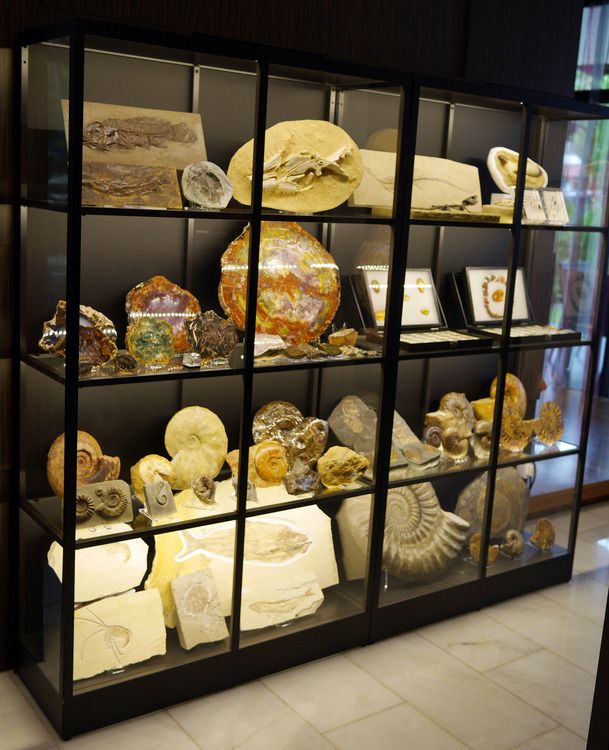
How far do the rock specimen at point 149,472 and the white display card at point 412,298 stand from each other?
2.79 ft

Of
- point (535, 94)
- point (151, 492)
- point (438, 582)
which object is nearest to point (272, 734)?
point (151, 492)

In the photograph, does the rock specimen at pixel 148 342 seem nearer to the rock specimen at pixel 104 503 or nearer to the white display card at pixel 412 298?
the rock specimen at pixel 104 503

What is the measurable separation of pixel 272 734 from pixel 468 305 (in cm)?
164

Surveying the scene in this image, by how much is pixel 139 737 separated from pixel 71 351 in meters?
1.13

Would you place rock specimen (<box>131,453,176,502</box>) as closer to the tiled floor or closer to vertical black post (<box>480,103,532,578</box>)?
the tiled floor

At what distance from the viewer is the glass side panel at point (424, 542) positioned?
10.7ft

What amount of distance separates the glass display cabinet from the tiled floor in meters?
0.08

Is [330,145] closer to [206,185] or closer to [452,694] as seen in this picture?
[206,185]

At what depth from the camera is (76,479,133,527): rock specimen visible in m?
2.53

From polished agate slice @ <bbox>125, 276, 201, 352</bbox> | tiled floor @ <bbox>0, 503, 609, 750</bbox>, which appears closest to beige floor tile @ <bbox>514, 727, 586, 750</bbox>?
tiled floor @ <bbox>0, 503, 609, 750</bbox>

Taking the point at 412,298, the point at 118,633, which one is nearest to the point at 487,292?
the point at 412,298

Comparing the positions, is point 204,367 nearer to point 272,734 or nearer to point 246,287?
point 246,287

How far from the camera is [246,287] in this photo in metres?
2.71

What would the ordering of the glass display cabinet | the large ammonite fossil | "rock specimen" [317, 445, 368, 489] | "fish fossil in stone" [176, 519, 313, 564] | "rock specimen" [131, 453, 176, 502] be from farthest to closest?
the large ammonite fossil, "rock specimen" [317, 445, 368, 489], "fish fossil in stone" [176, 519, 313, 564], "rock specimen" [131, 453, 176, 502], the glass display cabinet
